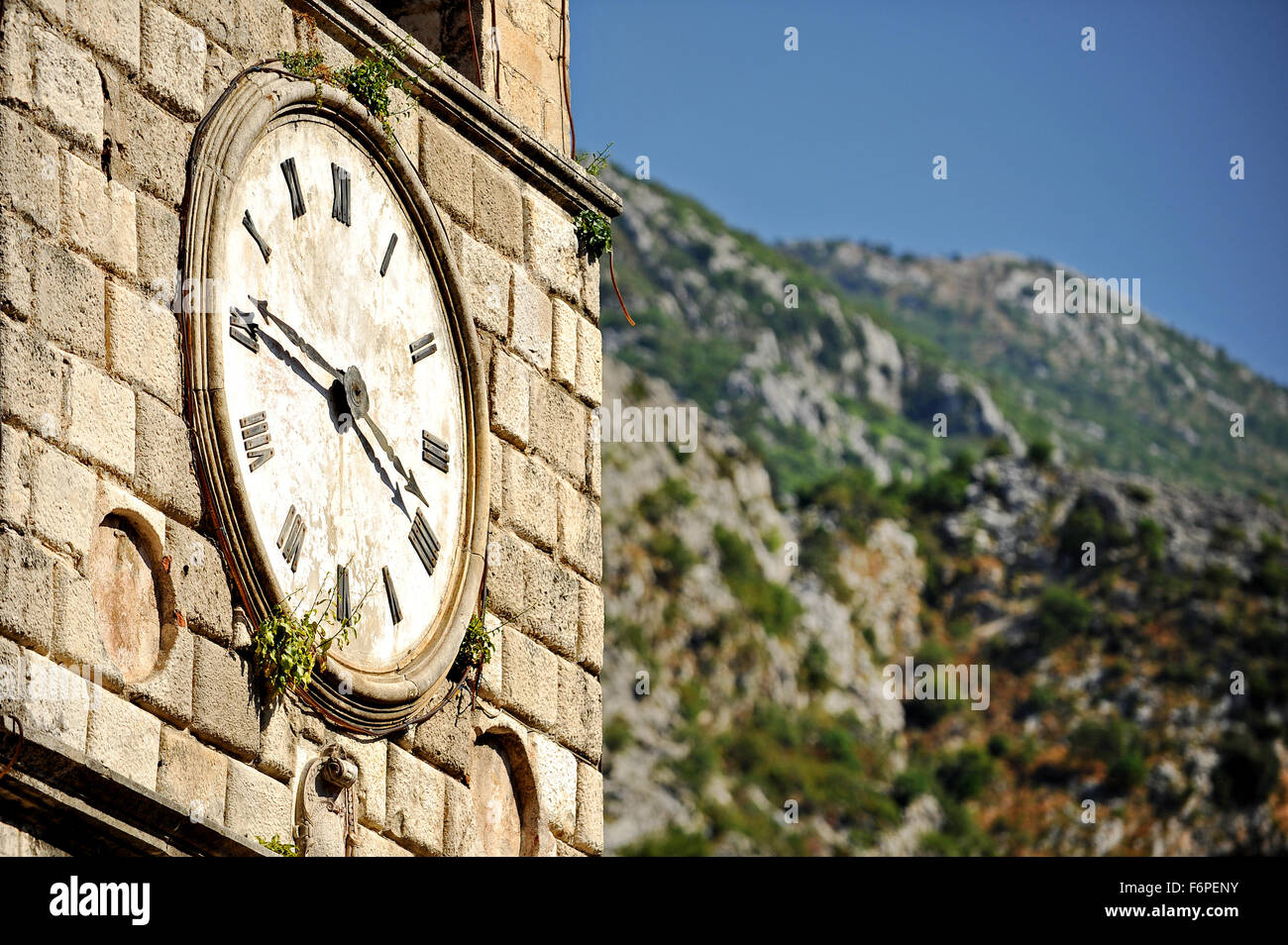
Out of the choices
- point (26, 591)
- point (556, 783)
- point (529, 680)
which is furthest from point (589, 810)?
point (26, 591)

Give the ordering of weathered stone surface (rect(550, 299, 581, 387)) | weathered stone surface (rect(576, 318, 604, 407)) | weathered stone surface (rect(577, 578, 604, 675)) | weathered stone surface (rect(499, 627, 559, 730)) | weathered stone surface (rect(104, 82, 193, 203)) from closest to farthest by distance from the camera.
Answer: weathered stone surface (rect(104, 82, 193, 203)) < weathered stone surface (rect(499, 627, 559, 730)) < weathered stone surface (rect(577, 578, 604, 675)) < weathered stone surface (rect(550, 299, 581, 387)) < weathered stone surface (rect(576, 318, 604, 407))

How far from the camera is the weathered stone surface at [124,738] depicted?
223 inches

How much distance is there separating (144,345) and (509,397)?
216 centimetres

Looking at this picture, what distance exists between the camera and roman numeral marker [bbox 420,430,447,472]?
757cm

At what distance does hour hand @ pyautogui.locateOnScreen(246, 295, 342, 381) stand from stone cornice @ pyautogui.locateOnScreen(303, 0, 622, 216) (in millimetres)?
1162

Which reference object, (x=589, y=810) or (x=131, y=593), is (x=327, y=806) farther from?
(x=589, y=810)

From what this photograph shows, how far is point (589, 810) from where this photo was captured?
316 inches

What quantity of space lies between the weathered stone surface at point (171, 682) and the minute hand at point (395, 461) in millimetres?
1334

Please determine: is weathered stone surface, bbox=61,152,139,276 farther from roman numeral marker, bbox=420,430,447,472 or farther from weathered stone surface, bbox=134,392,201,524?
roman numeral marker, bbox=420,430,447,472

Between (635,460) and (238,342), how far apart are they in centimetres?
6292

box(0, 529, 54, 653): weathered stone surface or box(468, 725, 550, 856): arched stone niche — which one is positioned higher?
box(0, 529, 54, 653): weathered stone surface

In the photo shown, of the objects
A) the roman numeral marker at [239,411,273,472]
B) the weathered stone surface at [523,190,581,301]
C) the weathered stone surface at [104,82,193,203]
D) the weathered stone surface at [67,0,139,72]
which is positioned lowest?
the roman numeral marker at [239,411,273,472]

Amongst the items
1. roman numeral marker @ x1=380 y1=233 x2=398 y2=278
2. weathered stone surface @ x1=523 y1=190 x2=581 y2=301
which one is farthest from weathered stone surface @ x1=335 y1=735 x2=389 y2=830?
weathered stone surface @ x1=523 y1=190 x2=581 y2=301
